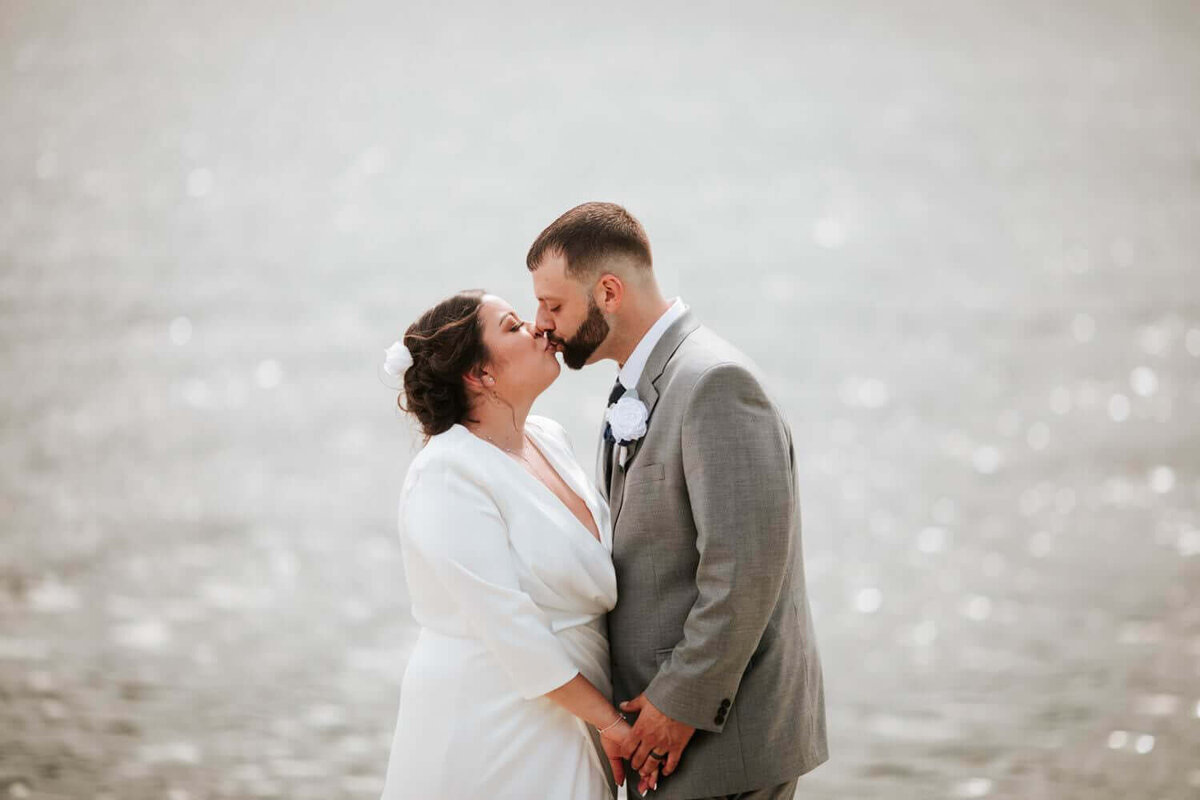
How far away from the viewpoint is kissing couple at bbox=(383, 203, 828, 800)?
237cm

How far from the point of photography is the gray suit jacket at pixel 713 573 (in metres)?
2.34

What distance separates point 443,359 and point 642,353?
1.37 ft

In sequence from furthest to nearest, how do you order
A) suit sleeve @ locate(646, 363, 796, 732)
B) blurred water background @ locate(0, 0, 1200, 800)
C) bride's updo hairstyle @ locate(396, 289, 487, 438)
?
blurred water background @ locate(0, 0, 1200, 800), bride's updo hairstyle @ locate(396, 289, 487, 438), suit sleeve @ locate(646, 363, 796, 732)

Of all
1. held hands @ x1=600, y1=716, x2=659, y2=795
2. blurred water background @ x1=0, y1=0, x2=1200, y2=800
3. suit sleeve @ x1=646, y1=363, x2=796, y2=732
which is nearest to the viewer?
suit sleeve @ x1=646, y1=363, x2=796, y2=732

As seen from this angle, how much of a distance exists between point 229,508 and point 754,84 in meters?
5.22

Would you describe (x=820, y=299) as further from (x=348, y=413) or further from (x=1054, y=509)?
(x=348, y=413)

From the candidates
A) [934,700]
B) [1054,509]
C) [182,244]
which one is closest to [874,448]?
[1054,509]

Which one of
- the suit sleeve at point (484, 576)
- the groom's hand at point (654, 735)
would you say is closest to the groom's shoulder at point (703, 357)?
the suit sleeve at point (484, 576)

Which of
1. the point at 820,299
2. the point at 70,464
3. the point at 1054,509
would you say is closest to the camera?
the point at 1054,509

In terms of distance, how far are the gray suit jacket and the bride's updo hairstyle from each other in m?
0.37

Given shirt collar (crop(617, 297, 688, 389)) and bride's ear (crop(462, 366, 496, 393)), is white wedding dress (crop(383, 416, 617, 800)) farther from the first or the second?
shirt collar (crop(617, 297, 688, 389))

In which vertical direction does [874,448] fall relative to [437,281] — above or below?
below

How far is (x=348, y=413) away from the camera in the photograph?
8.97m

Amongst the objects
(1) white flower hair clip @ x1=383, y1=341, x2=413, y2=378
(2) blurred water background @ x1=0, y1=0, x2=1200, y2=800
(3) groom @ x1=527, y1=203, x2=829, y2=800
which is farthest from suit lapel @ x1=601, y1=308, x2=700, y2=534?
(2) blurred water background @ x1=0, y1=0, x2=1200, y2=800
